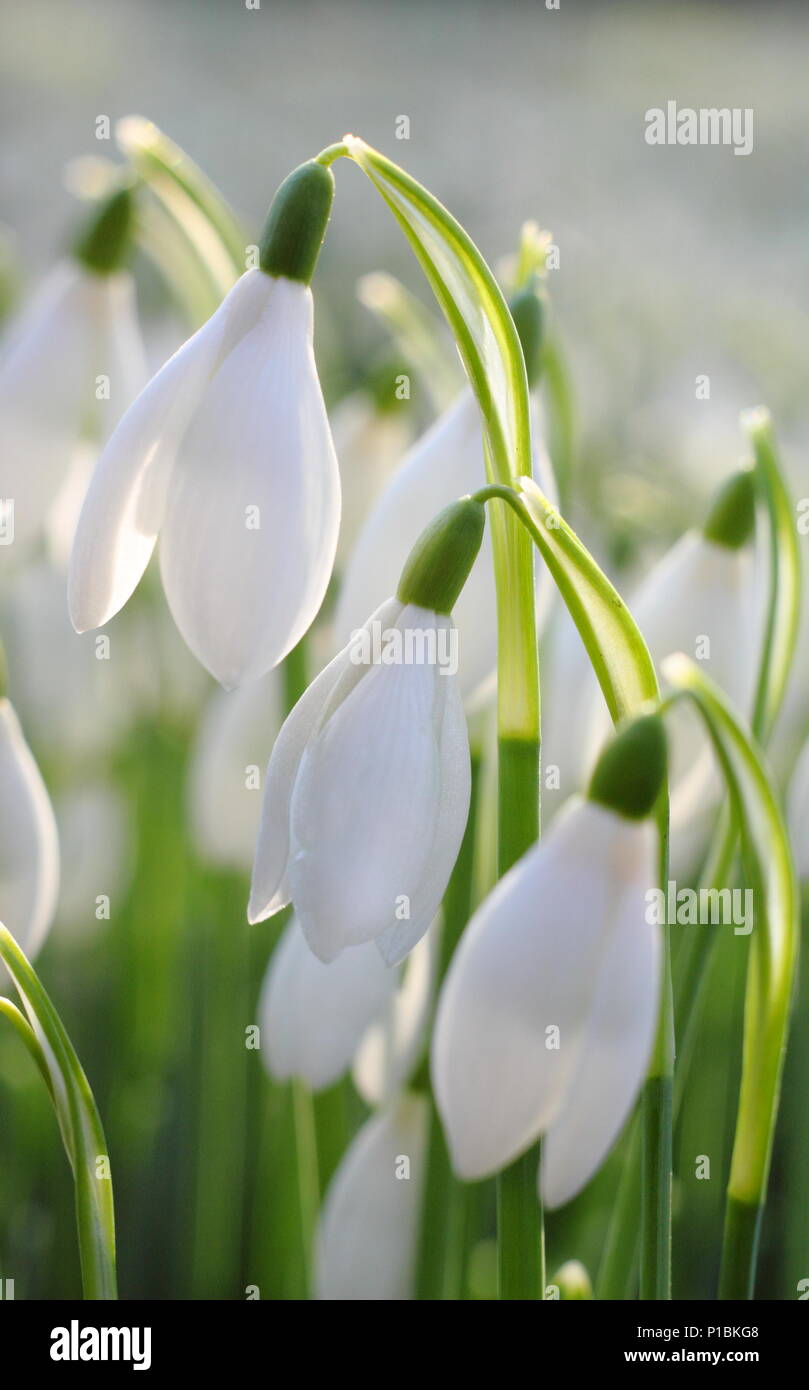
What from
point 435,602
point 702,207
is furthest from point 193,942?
point 702,207

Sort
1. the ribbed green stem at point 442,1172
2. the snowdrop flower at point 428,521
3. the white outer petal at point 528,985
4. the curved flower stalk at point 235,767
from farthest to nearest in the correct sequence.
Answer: the curved flower stalk at point 235,767 < the ribbed green stem at point 442,1172 < the snowdrop flower at point 428,521 < the white outer petal at point 528,985

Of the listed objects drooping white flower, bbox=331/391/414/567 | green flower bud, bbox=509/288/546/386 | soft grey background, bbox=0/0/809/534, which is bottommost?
green flower bud, bbox=509/288/546/386

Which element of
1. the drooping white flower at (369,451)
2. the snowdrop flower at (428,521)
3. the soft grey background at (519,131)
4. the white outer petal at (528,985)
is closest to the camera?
the white outer petal at (528,985)

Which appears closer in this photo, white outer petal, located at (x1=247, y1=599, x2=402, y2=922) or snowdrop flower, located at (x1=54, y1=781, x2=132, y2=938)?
white outer petal, located at (x1=247, y1=599, x2=402, y2=922)

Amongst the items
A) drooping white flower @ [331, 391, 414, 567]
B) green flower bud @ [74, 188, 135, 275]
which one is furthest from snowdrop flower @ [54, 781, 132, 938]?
green flower bud @ [74, 188, 135, 275]

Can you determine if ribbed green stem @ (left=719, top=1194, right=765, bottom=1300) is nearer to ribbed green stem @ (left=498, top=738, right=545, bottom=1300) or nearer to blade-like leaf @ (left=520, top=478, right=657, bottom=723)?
ribbed green stem @ (left=498, top=738, right=545, bottom=1300)

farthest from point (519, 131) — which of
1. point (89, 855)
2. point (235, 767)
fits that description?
point (235, 767)

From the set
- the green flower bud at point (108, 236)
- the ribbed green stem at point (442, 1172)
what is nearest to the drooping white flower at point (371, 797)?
the ribbed green stem at point (442, 1172)

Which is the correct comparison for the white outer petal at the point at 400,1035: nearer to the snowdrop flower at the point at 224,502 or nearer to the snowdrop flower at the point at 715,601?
the snowdrop flower at the point at 715,601
